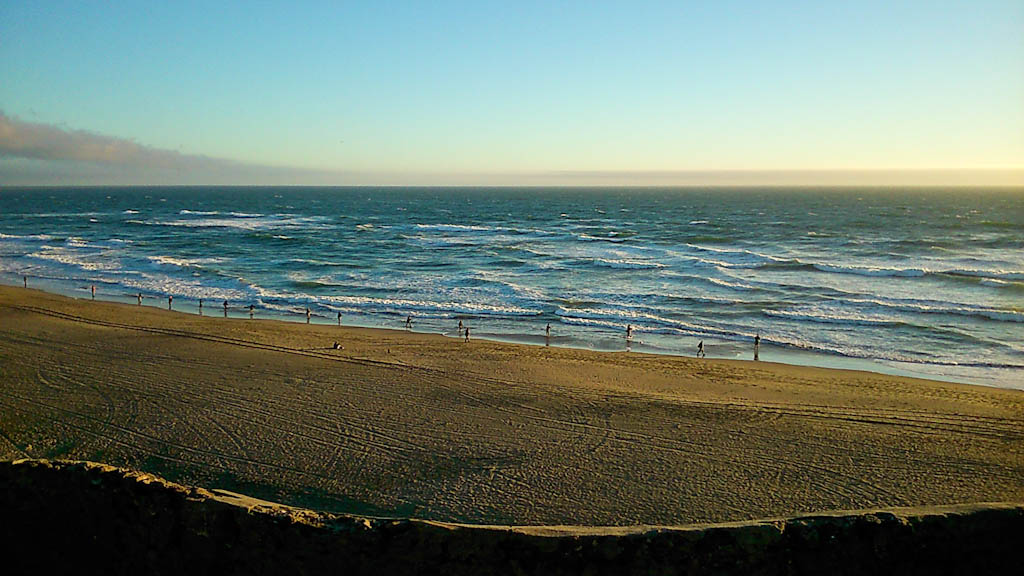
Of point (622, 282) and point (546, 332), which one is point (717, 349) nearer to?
point (546, 332)

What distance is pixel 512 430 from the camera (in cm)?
1289

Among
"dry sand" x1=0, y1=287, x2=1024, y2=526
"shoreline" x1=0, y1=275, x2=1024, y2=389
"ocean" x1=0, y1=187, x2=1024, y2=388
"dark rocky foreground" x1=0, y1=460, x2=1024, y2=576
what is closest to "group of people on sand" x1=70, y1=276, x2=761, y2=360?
"shoreline" x1=0, y1=275, x2=1024, y2=389

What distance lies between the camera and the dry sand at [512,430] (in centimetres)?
1012

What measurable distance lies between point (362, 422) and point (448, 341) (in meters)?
9.31

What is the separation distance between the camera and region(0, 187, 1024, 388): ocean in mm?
24016

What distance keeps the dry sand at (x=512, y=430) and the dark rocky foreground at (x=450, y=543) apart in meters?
4.73

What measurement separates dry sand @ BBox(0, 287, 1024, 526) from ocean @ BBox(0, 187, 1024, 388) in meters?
5.28

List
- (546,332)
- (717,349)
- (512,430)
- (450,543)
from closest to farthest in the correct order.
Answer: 1. (450,543)
2. (512,430)
3. (717,349)
4. (546,332)

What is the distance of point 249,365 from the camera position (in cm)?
1752

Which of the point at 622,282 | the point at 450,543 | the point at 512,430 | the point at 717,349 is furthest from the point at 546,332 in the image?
the point at 450,543

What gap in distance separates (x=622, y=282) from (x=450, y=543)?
106 feet

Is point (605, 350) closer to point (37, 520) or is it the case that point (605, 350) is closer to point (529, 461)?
point (529, 461)

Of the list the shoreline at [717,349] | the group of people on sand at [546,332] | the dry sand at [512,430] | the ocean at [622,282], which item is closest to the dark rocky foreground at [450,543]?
the dry sand at [512,430]

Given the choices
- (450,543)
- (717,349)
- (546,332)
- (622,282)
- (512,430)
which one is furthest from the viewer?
(622,282)
